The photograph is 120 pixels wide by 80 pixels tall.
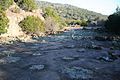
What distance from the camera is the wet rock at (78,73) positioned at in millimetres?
35513

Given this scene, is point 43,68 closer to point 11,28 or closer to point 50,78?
point 50,78

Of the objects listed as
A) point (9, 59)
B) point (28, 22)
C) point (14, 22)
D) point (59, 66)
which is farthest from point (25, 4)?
point (59, 66)

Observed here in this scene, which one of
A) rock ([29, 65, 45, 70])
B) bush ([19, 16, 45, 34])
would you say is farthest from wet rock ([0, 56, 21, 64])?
bush ([19, 16, 45, 34])

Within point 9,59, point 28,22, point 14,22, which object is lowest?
point 9,59

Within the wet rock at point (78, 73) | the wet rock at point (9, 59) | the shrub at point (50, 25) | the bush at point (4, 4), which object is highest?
the bush at point (4, 4)

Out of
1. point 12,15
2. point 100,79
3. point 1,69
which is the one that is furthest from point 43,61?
point 12,15

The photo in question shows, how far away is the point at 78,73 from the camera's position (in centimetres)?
3766

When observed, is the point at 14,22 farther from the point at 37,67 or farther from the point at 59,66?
the point at 59,66

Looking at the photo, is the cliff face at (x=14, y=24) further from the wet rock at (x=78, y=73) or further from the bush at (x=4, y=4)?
the wet rock at (x=78, y=73)

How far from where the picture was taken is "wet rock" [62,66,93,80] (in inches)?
1398

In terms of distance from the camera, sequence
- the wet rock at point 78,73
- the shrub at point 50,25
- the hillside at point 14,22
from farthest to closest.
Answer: the shrub at point 50,25 → the hillside at point 14,22 → the wet rock at point 78,73

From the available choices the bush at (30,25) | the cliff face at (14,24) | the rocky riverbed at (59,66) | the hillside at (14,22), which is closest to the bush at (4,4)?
the hillside at (14,22)

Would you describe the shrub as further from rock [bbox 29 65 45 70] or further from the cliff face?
rock [bbox 29 65 45 70]

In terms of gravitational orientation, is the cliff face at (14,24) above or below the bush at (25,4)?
below
